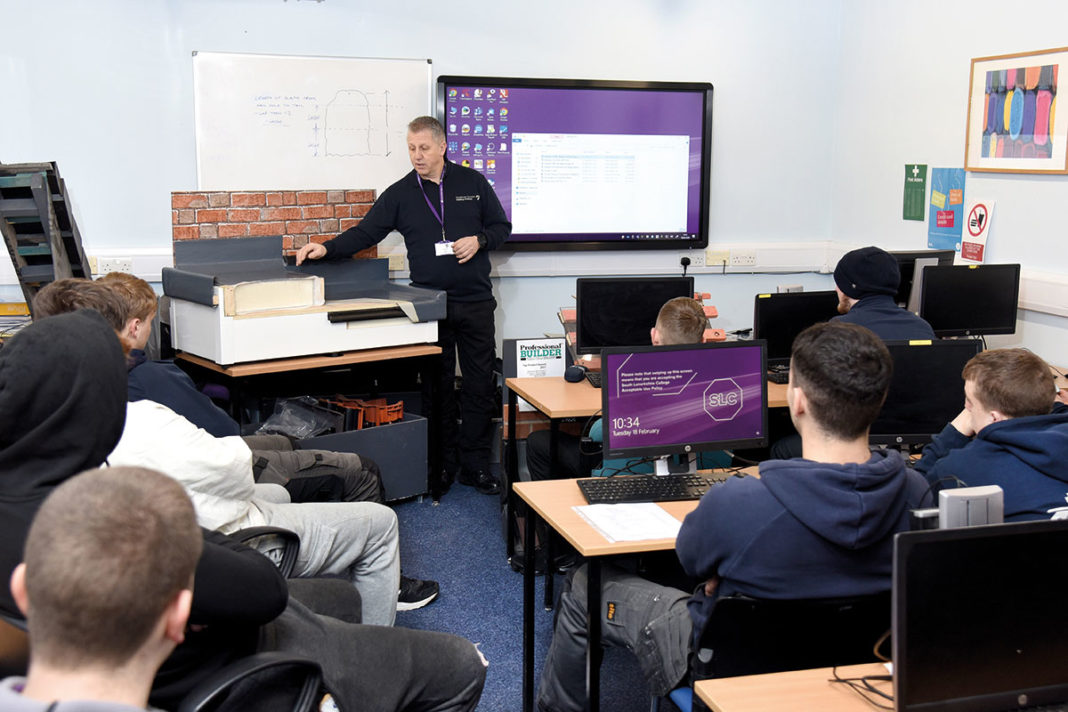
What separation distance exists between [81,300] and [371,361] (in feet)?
6.02

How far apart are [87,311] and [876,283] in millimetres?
2892

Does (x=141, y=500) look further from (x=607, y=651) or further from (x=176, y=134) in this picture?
(x=176, y=134)

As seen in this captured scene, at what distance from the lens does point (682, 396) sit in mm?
2893

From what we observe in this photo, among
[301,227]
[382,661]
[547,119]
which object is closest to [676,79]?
[547,119]

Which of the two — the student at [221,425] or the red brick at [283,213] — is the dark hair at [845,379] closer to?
the student at [221,425]

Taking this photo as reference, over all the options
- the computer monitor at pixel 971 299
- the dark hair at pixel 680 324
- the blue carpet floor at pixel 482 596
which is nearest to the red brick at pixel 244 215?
the blue carpet floor at pixel 482 596

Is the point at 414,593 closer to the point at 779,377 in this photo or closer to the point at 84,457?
the point at 779,377

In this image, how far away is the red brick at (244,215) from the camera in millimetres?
4410

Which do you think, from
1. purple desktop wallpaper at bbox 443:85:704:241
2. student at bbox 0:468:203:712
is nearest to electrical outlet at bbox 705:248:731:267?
purple desktop wallpaper at bbox 443:85:704:241

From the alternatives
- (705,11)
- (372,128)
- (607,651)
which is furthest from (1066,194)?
(372,128)

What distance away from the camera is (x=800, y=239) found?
242 inches

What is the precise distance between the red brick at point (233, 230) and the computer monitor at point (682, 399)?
2.27 m

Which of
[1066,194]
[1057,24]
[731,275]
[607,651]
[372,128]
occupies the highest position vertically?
[1057,24]

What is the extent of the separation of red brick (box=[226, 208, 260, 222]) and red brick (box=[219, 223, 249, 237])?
0.08 ft
